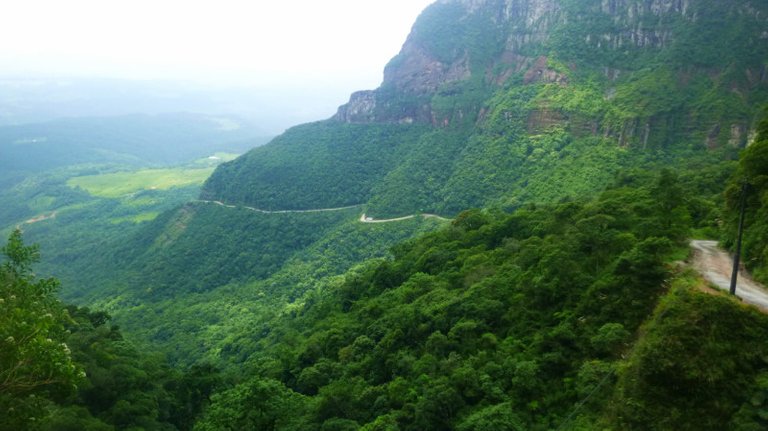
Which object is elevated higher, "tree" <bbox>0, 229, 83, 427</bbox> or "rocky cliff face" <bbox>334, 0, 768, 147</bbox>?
"rocky cliff face" <bbox>334, 0, 768, 147</bbox>

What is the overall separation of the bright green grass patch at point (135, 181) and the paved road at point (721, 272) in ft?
446

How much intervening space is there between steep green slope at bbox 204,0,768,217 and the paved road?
38.9 metres

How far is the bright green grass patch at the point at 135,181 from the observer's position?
459 feet

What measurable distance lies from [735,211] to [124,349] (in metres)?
34.6

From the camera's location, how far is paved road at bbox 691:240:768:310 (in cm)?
1945

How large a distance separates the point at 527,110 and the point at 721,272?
220ft

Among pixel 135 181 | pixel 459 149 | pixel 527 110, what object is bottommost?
pixel 135 181

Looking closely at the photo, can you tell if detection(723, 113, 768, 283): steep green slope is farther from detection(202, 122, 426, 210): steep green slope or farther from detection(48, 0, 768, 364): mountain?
detection(202, 122, 426, 210): steep green slope

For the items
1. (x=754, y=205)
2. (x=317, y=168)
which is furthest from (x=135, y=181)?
(x=754, y=205)

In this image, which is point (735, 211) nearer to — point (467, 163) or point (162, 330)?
point (162, 330)

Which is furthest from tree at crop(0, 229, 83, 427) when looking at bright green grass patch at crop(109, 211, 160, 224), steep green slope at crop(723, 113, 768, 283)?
bright green grass patch at crop(109, 211, 160, 224)

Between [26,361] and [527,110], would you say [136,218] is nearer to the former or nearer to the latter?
[527,110]

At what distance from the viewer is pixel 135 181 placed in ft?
487

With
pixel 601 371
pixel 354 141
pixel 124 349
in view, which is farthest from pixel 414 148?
pixel 601 371
